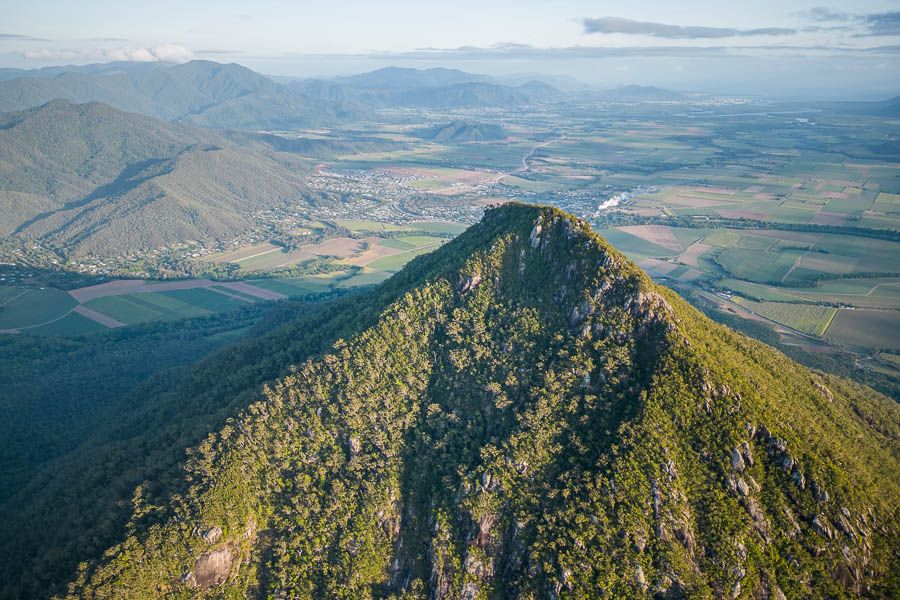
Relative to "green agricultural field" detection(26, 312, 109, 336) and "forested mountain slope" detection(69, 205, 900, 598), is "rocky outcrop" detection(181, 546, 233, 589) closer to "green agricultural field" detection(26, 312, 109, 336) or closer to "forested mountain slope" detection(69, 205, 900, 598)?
"forested mountain slope" detection(69, 205, 900, 598)

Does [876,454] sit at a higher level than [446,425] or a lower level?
lower

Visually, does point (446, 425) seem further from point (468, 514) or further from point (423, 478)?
point (468, 514)

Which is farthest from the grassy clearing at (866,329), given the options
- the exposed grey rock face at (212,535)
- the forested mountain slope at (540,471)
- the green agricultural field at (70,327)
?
the green agricultural field at (70,327)

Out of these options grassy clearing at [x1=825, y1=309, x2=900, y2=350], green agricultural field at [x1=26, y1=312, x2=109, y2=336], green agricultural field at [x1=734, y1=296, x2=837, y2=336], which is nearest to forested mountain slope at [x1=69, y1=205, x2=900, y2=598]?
grassy clearing at [x1=825, y1=309, x2=900, y2=350]

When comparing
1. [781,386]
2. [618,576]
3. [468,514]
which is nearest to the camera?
[618,576]

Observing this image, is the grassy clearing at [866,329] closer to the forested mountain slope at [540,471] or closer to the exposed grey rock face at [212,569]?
the forested mountain slope at [540,471]

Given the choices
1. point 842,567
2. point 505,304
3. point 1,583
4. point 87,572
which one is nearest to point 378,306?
point 505,304
